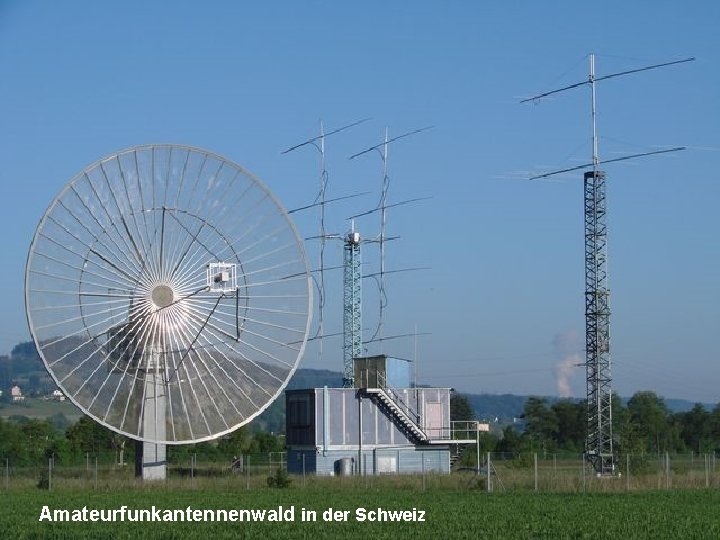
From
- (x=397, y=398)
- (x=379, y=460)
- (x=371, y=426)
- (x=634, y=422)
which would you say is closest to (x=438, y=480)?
(x=379, y=460)

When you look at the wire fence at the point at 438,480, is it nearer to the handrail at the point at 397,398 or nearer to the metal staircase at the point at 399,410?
the metal staircase at the point at 399,410

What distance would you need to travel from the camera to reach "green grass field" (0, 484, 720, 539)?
34031 millimetres

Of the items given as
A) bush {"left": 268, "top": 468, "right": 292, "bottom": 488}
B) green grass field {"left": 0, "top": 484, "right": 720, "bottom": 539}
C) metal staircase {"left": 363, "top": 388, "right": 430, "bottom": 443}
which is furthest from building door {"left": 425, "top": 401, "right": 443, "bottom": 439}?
bush {"left": 268, "top": 468, "right": 292, "bottom": 488}

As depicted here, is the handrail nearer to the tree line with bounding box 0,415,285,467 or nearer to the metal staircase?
the metal staircase

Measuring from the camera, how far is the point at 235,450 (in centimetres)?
10725

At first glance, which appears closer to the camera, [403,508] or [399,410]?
[403,508]

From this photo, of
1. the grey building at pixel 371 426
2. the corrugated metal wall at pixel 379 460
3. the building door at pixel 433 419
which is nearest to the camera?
the corrugated metal wall at pixel 379 460

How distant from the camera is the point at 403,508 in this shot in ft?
139

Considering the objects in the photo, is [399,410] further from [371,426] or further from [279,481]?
[279,481]

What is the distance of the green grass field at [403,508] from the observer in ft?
112

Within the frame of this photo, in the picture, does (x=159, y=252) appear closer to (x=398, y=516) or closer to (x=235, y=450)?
(x=398, y=516)

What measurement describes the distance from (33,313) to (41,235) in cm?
305

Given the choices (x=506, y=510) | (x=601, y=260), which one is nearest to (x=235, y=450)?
(x=601, y=260)

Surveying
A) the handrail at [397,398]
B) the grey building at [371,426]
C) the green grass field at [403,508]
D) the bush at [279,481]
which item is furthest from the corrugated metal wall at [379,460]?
the green grass field at [403,508]
